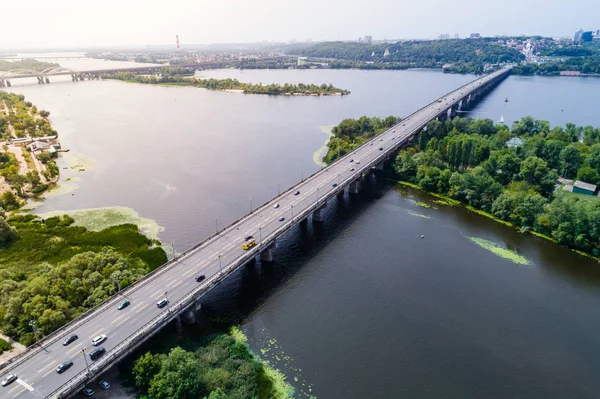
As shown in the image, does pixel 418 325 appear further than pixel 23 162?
No

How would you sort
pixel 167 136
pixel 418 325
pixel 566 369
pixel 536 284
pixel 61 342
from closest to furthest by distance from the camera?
pixel 61 342, pixel 566 369, pixel 418 325, pixel 536 284, pixel 167 136

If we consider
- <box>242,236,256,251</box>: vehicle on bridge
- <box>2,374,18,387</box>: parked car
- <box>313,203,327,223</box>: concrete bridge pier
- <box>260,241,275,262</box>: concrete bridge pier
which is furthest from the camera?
<box>313,203,327,223</box>: concrete bridge pier

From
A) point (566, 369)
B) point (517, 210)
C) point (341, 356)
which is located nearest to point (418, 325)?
point (341, 356)

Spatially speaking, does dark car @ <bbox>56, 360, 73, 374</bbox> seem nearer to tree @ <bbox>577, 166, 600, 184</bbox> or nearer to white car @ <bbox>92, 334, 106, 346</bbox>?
white car @ <bbox>92, 334, 106, 346</bbox>

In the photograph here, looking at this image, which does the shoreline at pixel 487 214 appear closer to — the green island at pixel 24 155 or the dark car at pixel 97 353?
the dark car at pixel 97 353

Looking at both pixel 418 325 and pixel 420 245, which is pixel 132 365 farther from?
pixel 420 245

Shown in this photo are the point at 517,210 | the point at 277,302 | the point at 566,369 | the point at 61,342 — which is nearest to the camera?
the point at 61,342

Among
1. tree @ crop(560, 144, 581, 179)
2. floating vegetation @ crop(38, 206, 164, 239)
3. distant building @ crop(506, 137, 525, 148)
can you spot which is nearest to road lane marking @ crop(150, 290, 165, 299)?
floating vegetation @ crop(38, 206, 164, 239)

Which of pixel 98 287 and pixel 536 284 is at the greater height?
pixel 98 287
